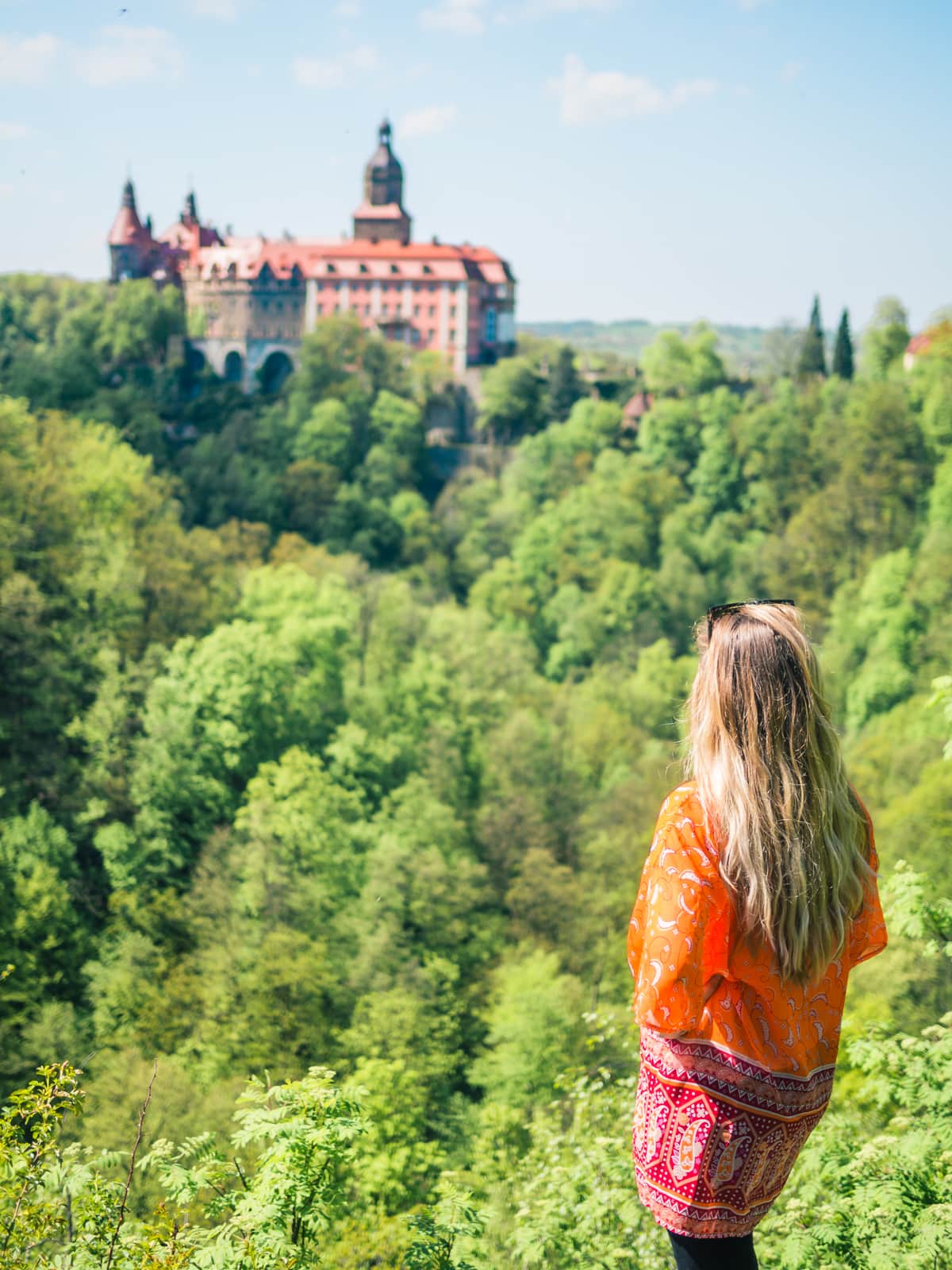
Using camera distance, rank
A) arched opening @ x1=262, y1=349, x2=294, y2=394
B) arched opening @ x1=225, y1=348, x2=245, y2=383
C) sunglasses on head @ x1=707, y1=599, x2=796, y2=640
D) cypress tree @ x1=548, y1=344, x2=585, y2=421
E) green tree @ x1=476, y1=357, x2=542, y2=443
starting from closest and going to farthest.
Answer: sunglasses on head @ x1=707, y1=599, x2=796, y2=640, green tree @ x1=476, y1=357, x2=542, y2=443, cypress tree @ x1=548, y1=344, x2=585, y2=421, arched opening @ x1=225, y1=348, x2=245, y2=383, arched opening @ x1=262, y1=349, x2=294, y2=394

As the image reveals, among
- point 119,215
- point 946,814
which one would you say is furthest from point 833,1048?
point 119,215

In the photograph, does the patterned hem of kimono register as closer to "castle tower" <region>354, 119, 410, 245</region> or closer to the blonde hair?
the blonde hair

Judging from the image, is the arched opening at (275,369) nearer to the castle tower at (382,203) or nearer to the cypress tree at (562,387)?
the castle tower at (382,203)

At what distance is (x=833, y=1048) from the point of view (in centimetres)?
277

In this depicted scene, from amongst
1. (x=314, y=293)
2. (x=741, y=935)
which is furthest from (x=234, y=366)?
(x=741, y=935)

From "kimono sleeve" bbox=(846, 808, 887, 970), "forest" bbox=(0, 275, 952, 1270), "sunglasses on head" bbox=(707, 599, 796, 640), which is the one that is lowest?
"forest" bbox=(0, 275, 952, 1270)

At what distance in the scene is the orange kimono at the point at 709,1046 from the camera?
2635 millimetres

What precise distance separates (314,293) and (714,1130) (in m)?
58.9

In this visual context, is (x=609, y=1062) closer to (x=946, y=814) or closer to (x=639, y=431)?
(x=946, y=814)

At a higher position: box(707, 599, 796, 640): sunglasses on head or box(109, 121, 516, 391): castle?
box(109, 121, 516, 391): castle

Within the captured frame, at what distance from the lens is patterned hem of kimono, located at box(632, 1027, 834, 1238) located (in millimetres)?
2678

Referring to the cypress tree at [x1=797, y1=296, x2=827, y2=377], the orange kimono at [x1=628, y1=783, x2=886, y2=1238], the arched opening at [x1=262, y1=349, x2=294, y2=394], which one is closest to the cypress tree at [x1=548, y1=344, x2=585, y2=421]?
the cypress tree at [x1=797, y1=296, x2=827, y2=377]

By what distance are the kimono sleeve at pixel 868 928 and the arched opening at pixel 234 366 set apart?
55599 mm

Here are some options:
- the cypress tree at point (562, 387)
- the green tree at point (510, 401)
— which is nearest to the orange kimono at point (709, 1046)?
the green tree at point (510, 401)
